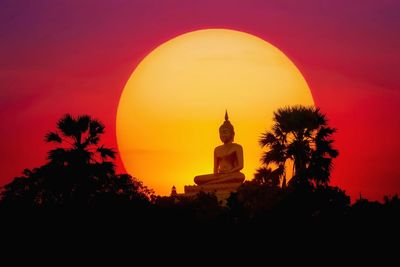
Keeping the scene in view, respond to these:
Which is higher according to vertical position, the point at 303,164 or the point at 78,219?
the point at 303,164

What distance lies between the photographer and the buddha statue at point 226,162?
4406 centimetres

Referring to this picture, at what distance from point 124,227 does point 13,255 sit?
104 inches

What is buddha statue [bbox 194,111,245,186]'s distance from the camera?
145 ft

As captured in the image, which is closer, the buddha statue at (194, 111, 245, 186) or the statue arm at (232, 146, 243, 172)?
the buddha statue at (194, 111, 245, 186)

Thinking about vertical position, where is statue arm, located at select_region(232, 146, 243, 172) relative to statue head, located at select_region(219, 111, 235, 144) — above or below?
below

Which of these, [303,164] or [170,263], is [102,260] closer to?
[170,263]

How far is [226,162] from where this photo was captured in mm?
45688

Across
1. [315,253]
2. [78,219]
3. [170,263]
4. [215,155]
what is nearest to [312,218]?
[315,253]

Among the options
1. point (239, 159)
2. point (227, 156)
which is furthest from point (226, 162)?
point (239, 159)

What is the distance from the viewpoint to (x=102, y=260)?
928 inches

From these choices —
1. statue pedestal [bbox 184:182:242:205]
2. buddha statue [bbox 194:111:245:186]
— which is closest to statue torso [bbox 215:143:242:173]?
buddha statue [bbox 194:111:245:186]

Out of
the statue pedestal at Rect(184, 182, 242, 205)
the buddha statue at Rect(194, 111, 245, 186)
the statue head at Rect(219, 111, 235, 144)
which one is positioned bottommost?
the statue pedestal at Rect(184, 182, 242, 205)

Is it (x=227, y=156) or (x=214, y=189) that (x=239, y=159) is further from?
(x=214, y=189)

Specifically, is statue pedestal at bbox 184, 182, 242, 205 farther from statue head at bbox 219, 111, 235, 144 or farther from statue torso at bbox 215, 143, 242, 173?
statue head at bbox 219, 111, 235, 144
